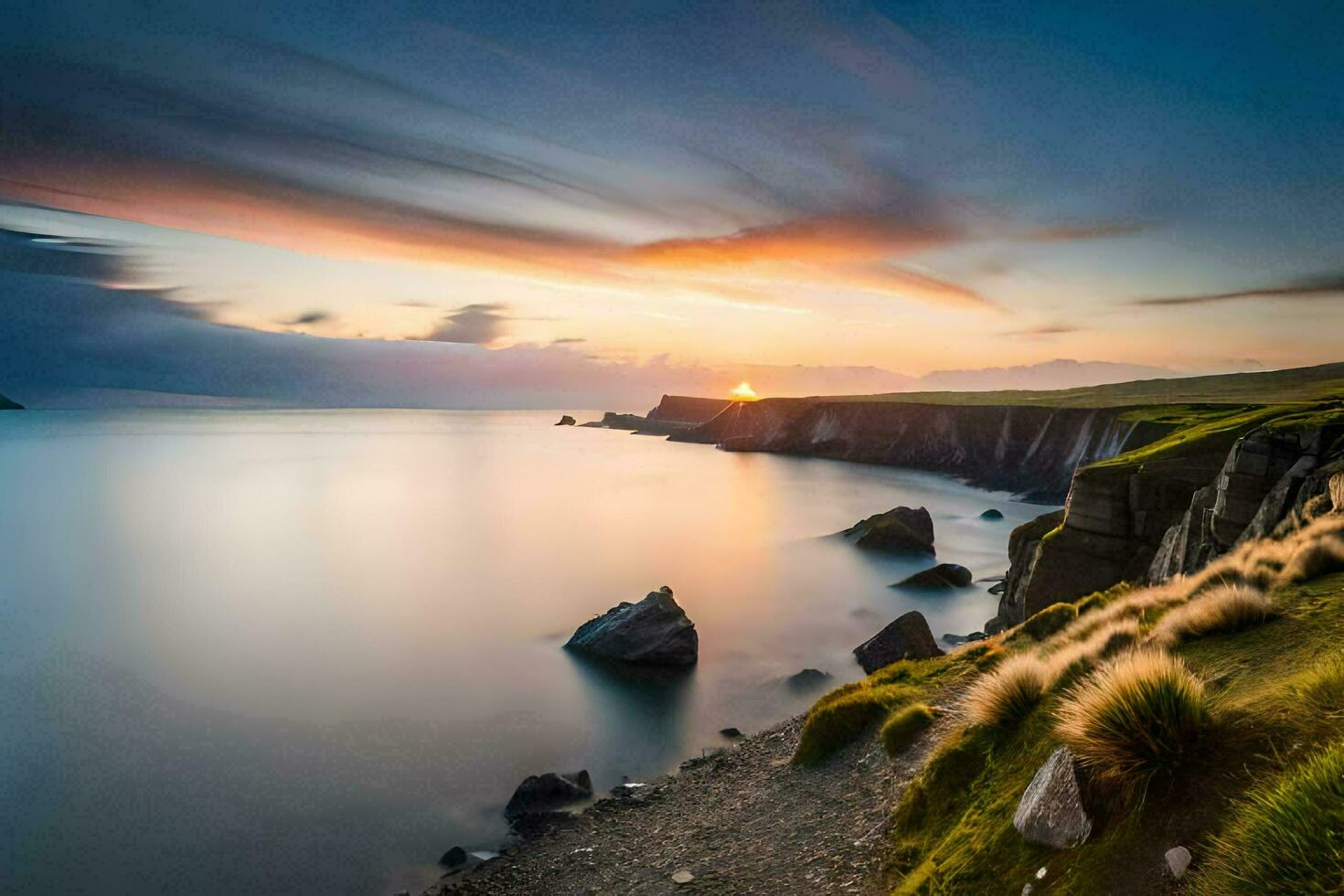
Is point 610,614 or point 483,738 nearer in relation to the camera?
point 483,738

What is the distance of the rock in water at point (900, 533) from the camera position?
52.5 m

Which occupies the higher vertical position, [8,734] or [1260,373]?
[1260,373]

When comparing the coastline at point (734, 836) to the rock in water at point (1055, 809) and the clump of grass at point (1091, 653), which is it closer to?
the rock in water at point (1055, 809)

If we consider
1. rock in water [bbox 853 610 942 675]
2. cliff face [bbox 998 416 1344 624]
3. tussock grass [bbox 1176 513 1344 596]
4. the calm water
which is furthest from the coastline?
cliff face [bbox 998 416 1344 624]

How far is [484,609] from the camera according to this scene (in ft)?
129

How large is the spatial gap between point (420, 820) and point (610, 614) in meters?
14.7

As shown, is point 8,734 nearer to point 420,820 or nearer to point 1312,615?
point 420,820

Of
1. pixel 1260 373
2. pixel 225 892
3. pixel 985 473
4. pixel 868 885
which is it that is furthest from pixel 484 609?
pixel 1260 373

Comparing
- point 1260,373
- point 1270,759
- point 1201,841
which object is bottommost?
point 1201,841

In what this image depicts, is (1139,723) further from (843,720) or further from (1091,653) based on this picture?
(843,720)

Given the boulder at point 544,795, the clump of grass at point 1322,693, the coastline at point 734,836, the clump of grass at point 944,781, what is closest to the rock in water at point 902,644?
the coastline at point 734,836

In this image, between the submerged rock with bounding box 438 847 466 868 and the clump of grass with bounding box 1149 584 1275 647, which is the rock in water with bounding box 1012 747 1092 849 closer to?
the clump of grass with bounding box 1149 584 1275 647

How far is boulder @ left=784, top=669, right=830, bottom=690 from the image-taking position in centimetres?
2678

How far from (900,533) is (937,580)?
10009 mm
